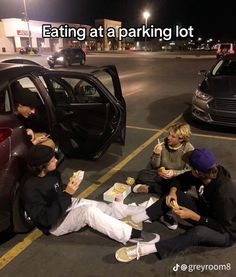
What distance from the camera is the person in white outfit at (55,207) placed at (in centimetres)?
303

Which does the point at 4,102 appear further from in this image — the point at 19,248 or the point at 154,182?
the point at 154,182

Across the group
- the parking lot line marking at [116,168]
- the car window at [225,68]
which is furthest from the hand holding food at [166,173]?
the car window at [225,68]

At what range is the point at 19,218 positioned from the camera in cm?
331

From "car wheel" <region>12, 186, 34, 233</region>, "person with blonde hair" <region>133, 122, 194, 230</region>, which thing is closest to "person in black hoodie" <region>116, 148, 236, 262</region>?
"person with blonde hair" <region>133, 122, 194, 230</region>

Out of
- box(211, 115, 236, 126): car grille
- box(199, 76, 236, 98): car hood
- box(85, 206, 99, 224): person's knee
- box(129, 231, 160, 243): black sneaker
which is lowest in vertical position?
box(129, 231, 160, 243): black sneaker

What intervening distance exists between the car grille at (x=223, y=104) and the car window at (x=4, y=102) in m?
4.45

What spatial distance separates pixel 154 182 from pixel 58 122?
161 cm

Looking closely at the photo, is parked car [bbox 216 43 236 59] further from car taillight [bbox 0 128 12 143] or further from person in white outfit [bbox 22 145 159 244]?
car taillight [bbox 0 128 12 143]

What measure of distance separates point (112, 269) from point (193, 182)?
4.03 ft

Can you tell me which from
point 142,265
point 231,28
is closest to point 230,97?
point 142,265

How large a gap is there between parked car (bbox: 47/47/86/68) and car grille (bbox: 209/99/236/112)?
68.6 feet

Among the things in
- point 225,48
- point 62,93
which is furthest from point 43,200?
point 225,48

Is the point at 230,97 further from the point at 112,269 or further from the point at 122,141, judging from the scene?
the point at 112,269

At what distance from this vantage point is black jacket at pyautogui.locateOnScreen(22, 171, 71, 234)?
302 cm
